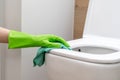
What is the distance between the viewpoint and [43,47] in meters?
0.92

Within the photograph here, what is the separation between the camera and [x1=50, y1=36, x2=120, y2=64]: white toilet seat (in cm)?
78

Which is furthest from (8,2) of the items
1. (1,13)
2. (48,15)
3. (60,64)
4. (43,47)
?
(60,64)

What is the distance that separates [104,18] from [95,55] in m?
0.45

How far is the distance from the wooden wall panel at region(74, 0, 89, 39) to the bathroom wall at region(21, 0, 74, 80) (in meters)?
0.05

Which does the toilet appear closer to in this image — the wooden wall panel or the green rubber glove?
the green rubber glove

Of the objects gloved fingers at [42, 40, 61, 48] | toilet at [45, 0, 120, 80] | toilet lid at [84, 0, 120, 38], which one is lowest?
toilet at [45, 0, 120, 80]

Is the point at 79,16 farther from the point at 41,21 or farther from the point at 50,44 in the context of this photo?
the point at 50,44

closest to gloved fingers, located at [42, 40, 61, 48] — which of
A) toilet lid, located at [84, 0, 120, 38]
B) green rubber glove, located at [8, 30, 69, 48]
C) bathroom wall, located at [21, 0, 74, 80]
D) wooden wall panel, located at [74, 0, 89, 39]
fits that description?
green rubber glove, located at [8, 30, 69, 48]

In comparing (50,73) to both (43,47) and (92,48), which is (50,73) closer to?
(43,47)

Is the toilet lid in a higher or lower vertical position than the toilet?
higher

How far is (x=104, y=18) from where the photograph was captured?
1211 millimetres

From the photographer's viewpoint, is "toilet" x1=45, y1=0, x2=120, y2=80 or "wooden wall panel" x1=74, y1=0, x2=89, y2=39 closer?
"toilet" x1=45, y1=0, x2=120, y2=80

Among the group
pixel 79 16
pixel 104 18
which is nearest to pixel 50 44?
pixel 104 18

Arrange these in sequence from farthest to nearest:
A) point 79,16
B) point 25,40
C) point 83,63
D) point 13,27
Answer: point 79,16 → point 13,27 → point 25,40 → point 83,63
